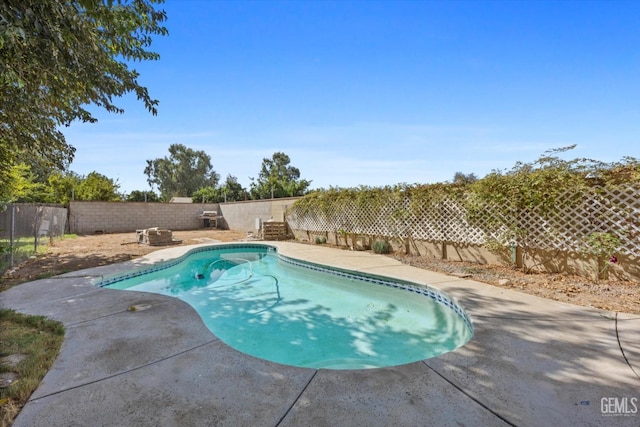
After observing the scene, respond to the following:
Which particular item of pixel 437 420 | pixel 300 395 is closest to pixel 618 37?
pixel 437 420

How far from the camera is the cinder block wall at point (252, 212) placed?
1269 cm

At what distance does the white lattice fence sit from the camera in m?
4.46

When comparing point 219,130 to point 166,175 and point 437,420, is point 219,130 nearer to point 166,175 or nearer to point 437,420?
point 437,420

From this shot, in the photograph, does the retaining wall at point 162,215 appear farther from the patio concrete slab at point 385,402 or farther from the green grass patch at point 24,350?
the patio concrete slab at point 385,402

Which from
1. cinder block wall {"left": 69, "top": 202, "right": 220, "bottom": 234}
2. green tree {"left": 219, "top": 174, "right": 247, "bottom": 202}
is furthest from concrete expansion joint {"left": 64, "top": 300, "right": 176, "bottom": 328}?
green tree {"left": 219, "top": 174, "right": 247, "bottom": 202}

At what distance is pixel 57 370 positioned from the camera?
2139 mm

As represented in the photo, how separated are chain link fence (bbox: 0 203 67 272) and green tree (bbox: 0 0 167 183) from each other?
1.29 m

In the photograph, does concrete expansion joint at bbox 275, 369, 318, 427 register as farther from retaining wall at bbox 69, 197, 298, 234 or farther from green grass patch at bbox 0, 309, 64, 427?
retaining wall at bbox 69, 197, 298, 234

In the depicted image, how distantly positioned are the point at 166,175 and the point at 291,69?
1430 inches

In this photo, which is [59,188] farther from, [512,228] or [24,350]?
[512,228]

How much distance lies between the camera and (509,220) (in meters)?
5.75

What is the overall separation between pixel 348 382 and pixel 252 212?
12.9m

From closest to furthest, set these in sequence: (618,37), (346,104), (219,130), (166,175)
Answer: (618,37)
(346,104)
(219,130)
(166,175)

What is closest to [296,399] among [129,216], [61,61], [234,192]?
[61,61]
